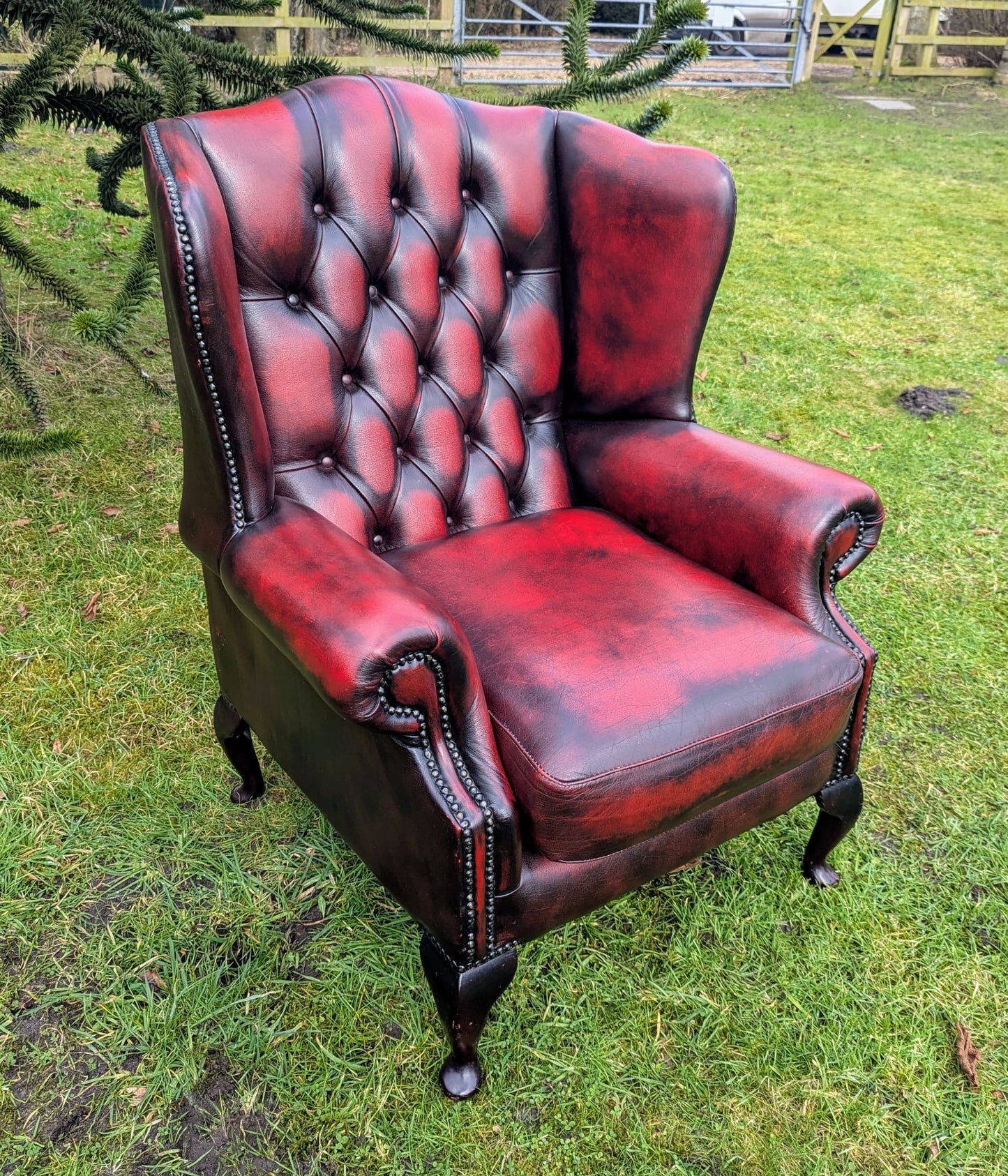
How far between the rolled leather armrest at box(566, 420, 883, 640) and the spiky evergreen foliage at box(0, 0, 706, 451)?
986mm

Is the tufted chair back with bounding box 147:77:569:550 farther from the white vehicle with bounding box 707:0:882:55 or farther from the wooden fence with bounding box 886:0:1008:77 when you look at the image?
the wooden fence with bounding box 886:0:1008:77

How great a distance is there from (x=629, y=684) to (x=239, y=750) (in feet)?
3.19

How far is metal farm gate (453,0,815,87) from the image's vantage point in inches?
364

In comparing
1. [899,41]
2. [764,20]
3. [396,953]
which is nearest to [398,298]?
[396,953]

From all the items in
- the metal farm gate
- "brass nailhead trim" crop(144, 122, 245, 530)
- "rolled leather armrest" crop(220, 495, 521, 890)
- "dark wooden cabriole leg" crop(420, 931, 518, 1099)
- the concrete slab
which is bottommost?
the concrete slab

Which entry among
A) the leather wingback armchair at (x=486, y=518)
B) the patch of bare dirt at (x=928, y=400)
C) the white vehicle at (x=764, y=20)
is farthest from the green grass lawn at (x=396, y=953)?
the white vehicle at (x=764, y=20)

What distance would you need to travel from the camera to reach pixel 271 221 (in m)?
1.74

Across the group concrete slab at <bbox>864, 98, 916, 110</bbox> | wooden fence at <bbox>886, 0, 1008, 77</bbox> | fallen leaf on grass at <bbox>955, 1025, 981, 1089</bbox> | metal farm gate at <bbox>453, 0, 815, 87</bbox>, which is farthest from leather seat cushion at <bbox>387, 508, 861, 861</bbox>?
wooden fence at <bbox>886, 0, 1008, 77</bbox>

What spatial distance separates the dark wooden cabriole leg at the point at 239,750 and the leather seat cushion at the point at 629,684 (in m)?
0.49

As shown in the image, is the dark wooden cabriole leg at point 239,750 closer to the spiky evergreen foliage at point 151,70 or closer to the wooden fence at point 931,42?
the spiky evergreen foliage at point 151,70

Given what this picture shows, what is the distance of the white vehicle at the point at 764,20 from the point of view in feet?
36.6

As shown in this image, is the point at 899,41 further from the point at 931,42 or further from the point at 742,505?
the point at 742,505

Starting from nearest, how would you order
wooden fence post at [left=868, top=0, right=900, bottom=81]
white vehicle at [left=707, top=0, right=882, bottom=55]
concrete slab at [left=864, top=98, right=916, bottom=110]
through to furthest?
concrete slab at [left=864, top=98, right=916, bottom=110], wooden fence post at [left=868, top=0, right=900, bottom=81], white vehicle at [left=707, top=0, right=882, bottom=55]

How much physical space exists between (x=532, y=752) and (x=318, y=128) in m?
1.24
